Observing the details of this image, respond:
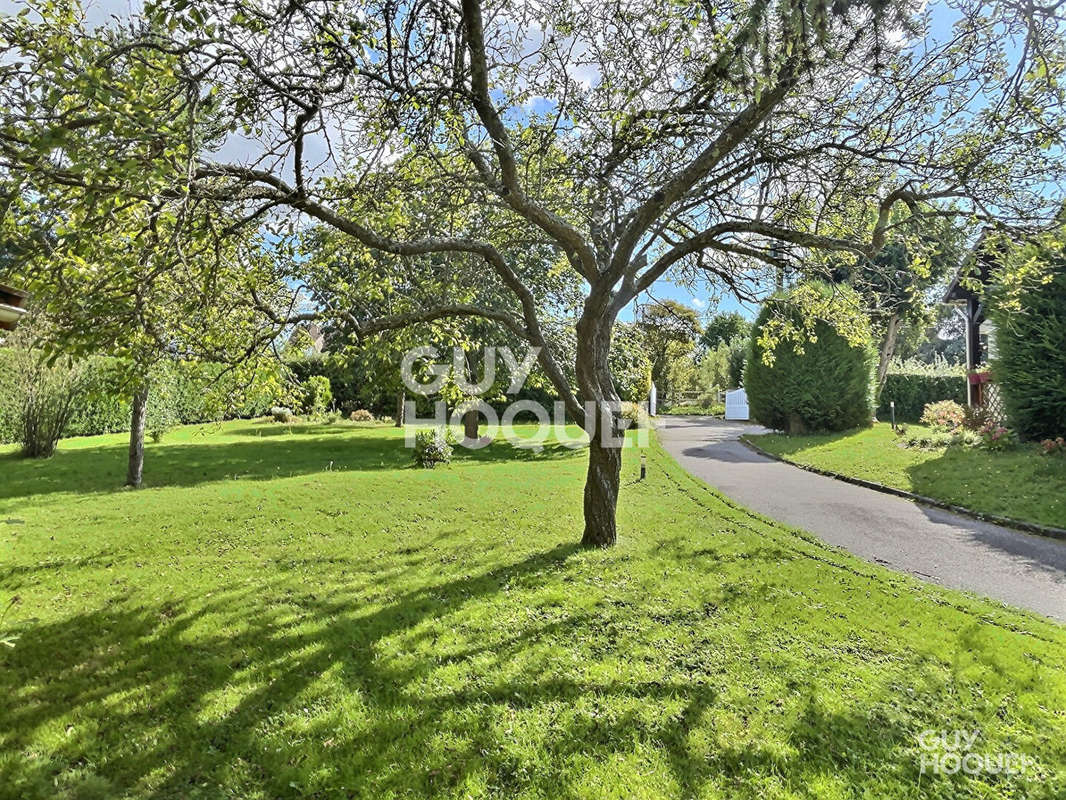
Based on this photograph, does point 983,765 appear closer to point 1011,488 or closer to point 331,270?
point 331,270

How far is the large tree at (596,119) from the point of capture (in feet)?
12.6

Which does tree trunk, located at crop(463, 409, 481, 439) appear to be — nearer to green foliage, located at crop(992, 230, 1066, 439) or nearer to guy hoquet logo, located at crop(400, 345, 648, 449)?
guy hoquet logo, located at crop(400, 345, 648, 449)

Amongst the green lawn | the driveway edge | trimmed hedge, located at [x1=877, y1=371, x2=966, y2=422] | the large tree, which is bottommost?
the driveway edge

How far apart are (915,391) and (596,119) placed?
86.3 ft

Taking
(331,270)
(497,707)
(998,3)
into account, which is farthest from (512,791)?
(331,270)

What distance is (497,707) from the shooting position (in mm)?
3564

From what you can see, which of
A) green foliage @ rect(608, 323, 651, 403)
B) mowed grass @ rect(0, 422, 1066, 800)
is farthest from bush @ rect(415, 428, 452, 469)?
mowed grass @ rect(0, 422, 1066, 800)

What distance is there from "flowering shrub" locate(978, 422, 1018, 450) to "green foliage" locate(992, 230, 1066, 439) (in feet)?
0.77

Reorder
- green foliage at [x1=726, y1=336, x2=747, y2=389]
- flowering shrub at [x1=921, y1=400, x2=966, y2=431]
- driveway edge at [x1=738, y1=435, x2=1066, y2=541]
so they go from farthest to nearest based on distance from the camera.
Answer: green foliage at [x1=726, y1=336, x2=747, y2=389] < flowering shrub at [x1=921, y1=400, x2=966, y2=431] < driveway edge at [x1=738, y1=435, x2=1066, y2=541]

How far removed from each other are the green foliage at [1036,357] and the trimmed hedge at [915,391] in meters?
14.7

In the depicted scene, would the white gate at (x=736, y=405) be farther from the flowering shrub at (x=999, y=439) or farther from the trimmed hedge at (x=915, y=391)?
the flowering shrub at (x=999, y=439)

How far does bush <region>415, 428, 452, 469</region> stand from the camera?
14.3 metres

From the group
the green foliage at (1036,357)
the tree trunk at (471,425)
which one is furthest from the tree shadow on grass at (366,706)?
the tree trunk at (471,425)

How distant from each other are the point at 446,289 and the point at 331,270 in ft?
5.57
